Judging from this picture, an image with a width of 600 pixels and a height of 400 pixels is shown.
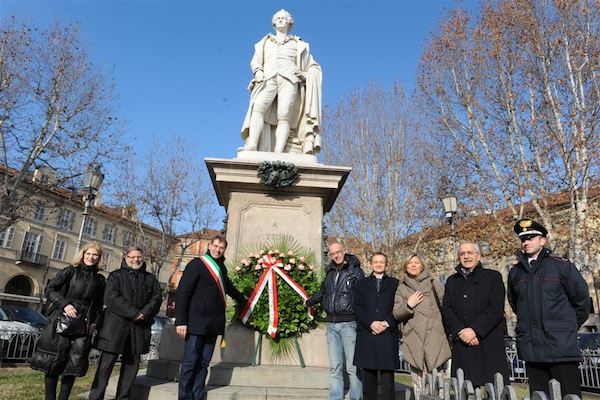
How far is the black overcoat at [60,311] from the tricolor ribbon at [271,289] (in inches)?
67.4

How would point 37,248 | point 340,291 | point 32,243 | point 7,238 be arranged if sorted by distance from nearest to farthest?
point 340,291 → point 7,238 → point 32,243 → point 37,248

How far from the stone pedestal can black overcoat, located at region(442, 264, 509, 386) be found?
2.26 metres

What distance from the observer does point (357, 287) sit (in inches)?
177

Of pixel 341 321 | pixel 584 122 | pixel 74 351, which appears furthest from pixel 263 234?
pixel 584 122

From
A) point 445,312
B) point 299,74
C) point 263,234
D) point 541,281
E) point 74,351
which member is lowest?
point 74,351

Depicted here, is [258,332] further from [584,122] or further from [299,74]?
[584,122]

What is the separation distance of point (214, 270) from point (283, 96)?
11.6 ft

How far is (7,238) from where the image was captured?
36625 mm

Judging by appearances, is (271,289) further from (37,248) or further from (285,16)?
(37,248)

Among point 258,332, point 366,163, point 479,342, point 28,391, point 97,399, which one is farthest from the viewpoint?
point 366,163

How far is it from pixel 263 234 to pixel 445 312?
2839mm

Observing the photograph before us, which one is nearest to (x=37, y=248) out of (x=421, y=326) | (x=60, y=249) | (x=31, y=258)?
(x=31, y=258)

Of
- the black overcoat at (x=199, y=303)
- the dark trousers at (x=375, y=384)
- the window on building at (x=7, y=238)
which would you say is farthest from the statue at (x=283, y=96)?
the window on building at (x=7, y=238)

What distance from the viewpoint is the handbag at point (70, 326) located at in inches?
170
